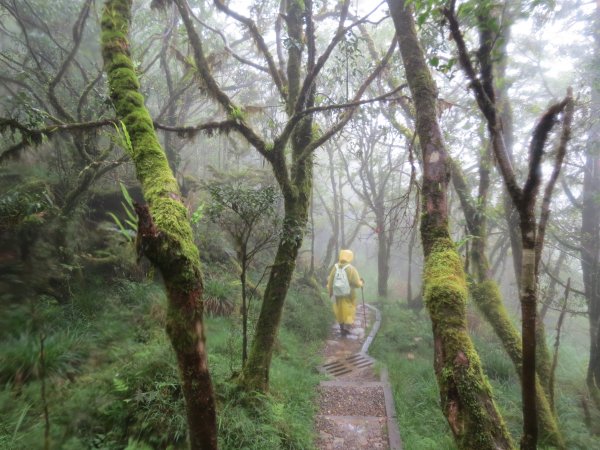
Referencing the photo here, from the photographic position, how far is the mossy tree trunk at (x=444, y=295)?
1.72 metres

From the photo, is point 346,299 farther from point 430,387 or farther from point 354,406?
point 354,406

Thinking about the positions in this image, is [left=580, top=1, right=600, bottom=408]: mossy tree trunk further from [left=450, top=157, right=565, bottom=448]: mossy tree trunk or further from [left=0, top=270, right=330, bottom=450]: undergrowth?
[left=0, top=270, right=330, bottom=450]: undergrowth

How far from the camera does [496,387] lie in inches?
271

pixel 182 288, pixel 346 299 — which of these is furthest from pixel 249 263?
pixel 346 299

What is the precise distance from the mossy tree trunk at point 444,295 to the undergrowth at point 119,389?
3.10 meters

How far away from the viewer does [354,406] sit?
5957 millimetres

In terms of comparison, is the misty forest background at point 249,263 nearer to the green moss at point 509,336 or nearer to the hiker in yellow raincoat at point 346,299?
the green moss at point 509,336

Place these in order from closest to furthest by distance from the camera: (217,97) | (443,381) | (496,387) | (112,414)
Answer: (443,381), (112,414), (217,97), (496,387)


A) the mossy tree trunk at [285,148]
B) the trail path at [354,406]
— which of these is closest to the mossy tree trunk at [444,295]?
the mossy tree trunk at [285,148]

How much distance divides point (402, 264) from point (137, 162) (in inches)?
1165

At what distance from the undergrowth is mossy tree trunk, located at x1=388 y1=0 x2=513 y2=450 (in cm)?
310

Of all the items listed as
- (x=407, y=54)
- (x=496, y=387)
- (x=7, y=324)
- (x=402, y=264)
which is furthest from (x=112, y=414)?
(x=402, y=264)

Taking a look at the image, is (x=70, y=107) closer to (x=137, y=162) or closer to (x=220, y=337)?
(x=220, y=337)

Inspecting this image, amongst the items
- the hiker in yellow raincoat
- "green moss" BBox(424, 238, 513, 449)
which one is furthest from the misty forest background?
the hiker in yellow raincoat
